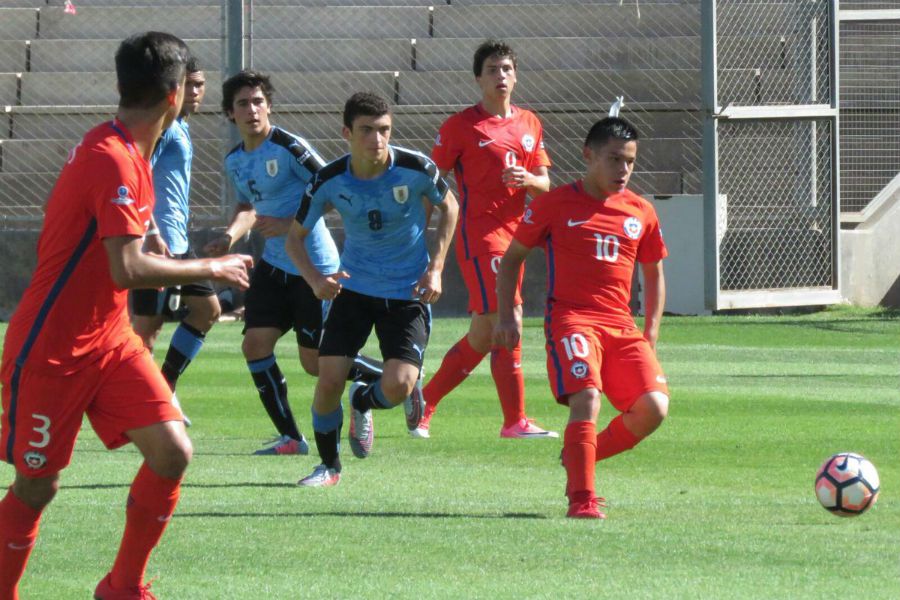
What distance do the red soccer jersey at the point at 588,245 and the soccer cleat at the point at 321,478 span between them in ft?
4.47

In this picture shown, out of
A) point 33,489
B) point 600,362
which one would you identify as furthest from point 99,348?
point 600,362

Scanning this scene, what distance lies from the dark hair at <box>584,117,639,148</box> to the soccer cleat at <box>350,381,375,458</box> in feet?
6.66

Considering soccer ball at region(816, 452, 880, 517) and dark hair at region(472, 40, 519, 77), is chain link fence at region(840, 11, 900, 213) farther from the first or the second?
soccer ball at region(816, 452, 880, 517)

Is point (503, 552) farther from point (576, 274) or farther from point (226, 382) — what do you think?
point (226, 382)

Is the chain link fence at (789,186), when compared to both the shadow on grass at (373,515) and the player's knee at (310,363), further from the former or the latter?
the shadow on grass at (373,515)

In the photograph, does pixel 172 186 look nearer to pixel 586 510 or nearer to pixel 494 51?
pixel 494 51

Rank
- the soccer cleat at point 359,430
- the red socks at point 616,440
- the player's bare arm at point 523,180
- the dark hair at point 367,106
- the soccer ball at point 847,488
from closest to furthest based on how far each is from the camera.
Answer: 1. the soccer ball at point 847,488
2. the red socks at point 616,440
3. the dark hair at point 367,106
4. the soccer cleat at point 359,430
5. the player's bare arm at point 523,180

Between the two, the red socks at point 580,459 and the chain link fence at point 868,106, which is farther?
the chain link fence at point 868,106

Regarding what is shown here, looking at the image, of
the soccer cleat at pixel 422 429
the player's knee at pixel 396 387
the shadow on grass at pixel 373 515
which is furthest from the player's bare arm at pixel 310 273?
the soccer cleat at pixel 422 429

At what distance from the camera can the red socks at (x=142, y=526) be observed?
489 centimetres

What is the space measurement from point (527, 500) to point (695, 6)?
53.9 feet

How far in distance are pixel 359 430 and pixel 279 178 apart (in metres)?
1.68

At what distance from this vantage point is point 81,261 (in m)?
4.77

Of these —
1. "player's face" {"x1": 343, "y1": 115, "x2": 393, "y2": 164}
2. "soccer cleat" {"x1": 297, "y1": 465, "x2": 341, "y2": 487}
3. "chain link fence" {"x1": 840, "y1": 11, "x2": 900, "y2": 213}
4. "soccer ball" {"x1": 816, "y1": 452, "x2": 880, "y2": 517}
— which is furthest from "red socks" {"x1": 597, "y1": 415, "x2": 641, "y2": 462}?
"chain link fence" {"x1": 840, "y1": 11, "x2": 900, "y2": 213}
